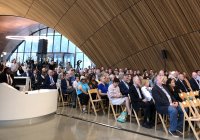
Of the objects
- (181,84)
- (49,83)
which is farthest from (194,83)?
(49,83)

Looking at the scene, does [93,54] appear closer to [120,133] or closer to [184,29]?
[184,29]

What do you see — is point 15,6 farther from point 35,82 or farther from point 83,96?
point 83,96

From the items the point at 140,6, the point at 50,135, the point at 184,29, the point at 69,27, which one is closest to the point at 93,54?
the point at 69,27

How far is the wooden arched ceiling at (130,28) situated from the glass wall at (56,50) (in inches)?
305

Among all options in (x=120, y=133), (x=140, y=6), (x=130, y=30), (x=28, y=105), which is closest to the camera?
(x=120, y=133)

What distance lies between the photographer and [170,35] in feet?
37.8

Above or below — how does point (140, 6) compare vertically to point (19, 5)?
below

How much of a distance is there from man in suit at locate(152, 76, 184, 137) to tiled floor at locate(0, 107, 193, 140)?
1.22 ft

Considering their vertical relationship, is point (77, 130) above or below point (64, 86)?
below

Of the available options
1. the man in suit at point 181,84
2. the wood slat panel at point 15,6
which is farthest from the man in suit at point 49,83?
the wood slat panel at point 15,6

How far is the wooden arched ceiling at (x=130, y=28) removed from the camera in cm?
1064

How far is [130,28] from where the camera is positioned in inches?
512

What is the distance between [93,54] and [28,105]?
456 inches

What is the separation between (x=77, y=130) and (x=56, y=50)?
2337 cm
